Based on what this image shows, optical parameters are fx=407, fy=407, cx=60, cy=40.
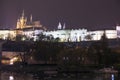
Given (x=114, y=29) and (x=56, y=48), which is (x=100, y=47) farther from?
(x=114, y=29)

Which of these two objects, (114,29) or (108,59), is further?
(114,29)

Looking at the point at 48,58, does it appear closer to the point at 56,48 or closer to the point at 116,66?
the point at 56,48

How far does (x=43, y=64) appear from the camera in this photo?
81.3 feet

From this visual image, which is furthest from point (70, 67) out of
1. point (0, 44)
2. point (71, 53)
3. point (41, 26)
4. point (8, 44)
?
point (41, 26)

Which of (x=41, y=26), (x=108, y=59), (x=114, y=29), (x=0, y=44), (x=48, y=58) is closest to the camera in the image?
(x=108, y=59)

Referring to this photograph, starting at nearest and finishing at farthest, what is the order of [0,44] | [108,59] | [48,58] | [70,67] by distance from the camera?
[70,67] < [108,59] < [48,58] < [0,44]

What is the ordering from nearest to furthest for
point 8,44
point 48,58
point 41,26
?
point 48,58
point 8,44
point 41,26

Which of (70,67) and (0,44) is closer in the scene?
(70,67)

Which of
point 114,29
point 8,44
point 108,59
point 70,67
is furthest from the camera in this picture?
point 114,29

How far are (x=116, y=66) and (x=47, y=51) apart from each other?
5.47 m

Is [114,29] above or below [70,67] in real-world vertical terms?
above

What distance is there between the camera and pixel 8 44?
32781mm

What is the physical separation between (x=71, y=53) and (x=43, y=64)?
6.00 ft

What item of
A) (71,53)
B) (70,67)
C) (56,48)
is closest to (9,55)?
(56,48)
